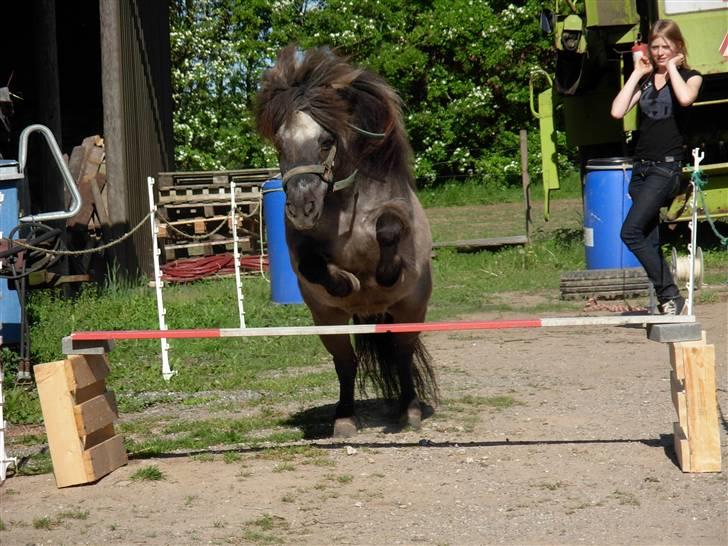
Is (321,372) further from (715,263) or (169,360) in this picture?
(715,263)

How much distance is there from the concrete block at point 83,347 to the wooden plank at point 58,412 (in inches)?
4.4

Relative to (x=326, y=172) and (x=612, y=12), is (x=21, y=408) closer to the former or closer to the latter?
(x=326, y=172)

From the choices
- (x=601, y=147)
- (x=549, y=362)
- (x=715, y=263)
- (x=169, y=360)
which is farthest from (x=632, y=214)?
(x=601, y=147)

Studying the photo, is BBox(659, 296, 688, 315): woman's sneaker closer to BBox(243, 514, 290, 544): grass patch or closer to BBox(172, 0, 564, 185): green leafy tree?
BBox(243, 514, 290, 544): grass patch

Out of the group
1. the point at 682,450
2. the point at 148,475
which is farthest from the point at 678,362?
the point at 148,475

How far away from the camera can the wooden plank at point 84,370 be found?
5887 millimetres

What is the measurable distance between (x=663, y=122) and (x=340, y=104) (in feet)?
6.23

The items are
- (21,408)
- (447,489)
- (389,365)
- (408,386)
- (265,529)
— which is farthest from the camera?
(21,408)

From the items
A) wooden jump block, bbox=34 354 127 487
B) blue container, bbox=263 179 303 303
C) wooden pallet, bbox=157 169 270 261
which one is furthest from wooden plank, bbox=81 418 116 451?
wooden pallet, bbox=157 169 270 261

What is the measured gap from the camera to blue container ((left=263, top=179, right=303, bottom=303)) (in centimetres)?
1185

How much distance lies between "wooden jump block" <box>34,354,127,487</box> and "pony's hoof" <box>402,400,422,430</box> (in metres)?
1.82

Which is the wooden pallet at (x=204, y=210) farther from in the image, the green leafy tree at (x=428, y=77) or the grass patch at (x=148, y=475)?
the grass patch at (x=148, y=475)

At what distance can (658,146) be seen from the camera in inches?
244

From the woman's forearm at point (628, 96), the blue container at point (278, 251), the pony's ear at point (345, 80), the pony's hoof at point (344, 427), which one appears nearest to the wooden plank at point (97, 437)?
the pony's hoof at point (344, 427)
